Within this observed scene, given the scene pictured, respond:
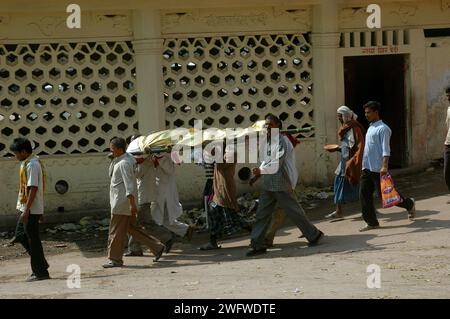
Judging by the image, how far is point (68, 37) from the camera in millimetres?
12953

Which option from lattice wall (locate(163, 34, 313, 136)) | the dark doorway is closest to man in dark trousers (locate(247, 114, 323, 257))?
lattice wall (locate(163, 34, 313, 136))

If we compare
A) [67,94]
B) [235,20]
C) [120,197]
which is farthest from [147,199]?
[235,20]

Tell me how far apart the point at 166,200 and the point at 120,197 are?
1019 millimetres

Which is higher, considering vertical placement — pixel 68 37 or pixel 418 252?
pixel 68 37

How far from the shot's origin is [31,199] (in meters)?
9.06

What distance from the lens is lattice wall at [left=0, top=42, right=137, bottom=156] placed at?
13.0 m

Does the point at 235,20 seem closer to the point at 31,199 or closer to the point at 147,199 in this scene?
the point at 147,199

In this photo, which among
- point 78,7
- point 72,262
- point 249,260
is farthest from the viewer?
point 78,7

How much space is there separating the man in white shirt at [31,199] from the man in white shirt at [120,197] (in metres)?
0.84

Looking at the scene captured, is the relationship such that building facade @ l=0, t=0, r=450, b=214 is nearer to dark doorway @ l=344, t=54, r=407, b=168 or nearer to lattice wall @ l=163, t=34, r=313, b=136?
lattice wall @ l=163, t=34, r=313, b=136

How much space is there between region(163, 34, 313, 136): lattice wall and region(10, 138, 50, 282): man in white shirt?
4.32 metres
